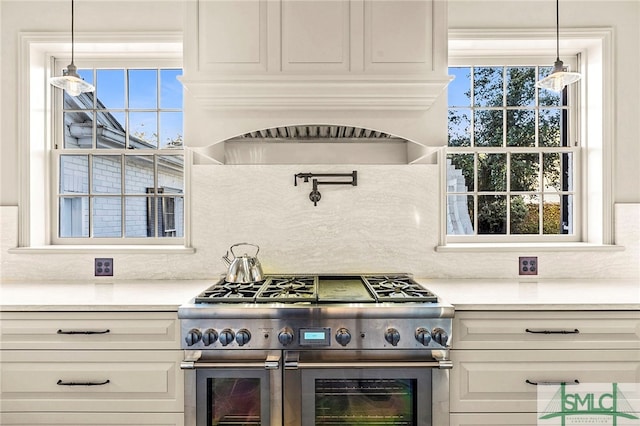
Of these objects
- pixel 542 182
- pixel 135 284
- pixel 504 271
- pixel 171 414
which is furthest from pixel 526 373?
pixel 135 284

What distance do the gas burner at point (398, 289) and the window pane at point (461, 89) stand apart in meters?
1.21

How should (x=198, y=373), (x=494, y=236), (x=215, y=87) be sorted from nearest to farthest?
(x=198, y=373) < (x=215, y=87) < (x=494, y=236)

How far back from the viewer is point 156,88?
105 inches

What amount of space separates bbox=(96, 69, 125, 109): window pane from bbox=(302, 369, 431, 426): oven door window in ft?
7.00

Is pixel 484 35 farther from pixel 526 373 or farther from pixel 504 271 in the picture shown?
pixel 526 373

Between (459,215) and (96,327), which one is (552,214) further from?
(96,327)

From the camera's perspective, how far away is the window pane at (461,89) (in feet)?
8.71

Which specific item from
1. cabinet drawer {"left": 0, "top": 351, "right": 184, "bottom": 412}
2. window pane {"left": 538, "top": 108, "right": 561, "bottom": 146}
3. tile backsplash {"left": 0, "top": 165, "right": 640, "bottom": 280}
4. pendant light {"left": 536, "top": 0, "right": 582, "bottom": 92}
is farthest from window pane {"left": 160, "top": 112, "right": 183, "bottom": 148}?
window pane {"left": 538, "top": 108, "right": 561, "bottom": 146}

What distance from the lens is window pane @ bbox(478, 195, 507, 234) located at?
104 inches

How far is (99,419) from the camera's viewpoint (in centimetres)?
179

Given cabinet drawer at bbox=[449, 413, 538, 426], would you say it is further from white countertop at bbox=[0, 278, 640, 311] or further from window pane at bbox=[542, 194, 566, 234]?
window pane at bbox=[542, 194, 566, 234]

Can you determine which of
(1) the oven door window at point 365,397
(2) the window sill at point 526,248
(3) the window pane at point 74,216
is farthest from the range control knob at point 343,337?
(3) the window pane at point 74,216

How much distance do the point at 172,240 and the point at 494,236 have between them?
6.73 feet

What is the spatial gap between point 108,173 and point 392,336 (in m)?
2.09
